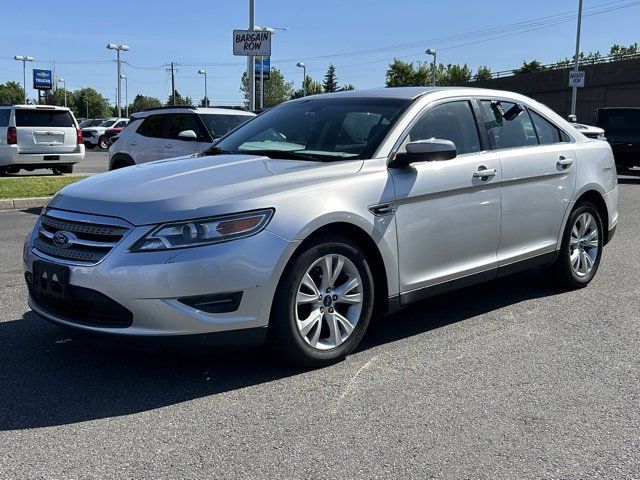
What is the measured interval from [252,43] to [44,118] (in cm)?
532

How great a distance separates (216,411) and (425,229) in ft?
5.89

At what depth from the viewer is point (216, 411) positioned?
351 cm

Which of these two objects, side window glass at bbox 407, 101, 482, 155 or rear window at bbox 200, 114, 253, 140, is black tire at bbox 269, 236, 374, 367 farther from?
rear window at bbox 200, 114, 253, 140

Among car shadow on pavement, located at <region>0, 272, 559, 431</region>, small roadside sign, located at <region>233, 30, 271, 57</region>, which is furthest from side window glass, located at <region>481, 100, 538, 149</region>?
small roadside sign, located at <region>233, 30, 271, 57</region>

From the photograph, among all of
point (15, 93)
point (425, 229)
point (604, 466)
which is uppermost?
point (15, 93)

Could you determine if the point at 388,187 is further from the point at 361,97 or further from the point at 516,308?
the point at 516,308

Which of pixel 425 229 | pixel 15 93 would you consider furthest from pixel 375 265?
pixel 15 93

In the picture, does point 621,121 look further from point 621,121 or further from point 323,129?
point 323,129

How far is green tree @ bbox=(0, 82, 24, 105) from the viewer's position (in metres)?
132

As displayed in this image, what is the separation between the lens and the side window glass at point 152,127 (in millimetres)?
11164

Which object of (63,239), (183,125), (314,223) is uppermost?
(183,125)

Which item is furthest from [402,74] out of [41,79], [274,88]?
[41,79]

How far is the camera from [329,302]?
409cm

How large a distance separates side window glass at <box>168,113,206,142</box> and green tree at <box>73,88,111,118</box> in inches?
4326
